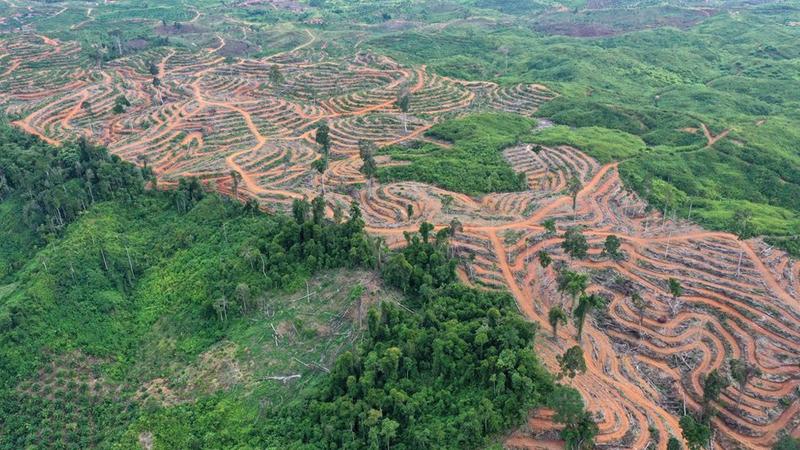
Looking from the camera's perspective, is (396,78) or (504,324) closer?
(504,324)

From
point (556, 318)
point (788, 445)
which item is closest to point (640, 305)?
point (556, 318)

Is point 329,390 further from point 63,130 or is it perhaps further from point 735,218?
point 63,130

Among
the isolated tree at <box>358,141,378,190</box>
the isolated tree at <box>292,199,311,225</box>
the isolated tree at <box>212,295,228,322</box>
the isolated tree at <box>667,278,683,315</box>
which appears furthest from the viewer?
the isolated tree at <box>358,141,378,190</box>

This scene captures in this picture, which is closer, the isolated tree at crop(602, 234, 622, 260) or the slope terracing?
the isolated tree at crop(602, 234, 622, 260)

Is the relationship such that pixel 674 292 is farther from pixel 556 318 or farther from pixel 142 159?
pixel 142 159

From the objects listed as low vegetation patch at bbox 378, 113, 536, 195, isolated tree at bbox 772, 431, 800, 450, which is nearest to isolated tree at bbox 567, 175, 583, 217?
low vegetation patch at bbox 378, 113, 536, 195

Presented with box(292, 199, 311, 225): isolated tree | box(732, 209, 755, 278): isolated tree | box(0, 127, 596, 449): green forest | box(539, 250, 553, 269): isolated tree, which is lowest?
box(0, 127, 596, 449): green forest

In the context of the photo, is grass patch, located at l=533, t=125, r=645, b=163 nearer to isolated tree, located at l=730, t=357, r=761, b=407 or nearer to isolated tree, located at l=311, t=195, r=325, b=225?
isolated tree, located at l=730, t=357, r=761, b=407

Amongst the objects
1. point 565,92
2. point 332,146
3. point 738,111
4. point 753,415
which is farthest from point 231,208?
point 738,111
